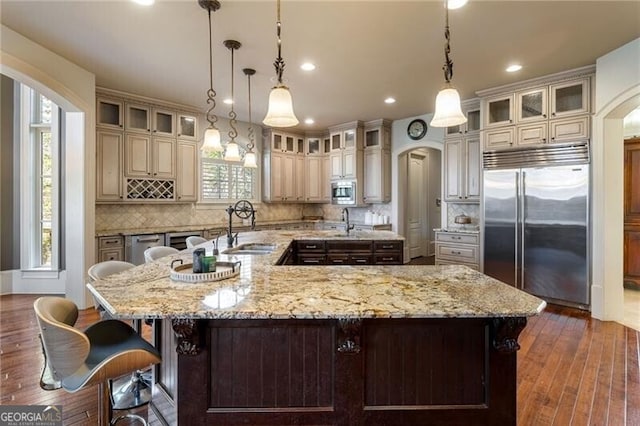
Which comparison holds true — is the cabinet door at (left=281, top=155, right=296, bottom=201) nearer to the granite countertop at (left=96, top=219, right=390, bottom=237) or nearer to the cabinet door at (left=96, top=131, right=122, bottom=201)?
Result: the granite countertop at (left=96, top=219, right=390, bottom=237)

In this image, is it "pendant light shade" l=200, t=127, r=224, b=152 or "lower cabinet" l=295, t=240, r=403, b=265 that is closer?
"pendant light shade" l=200, t=127, r=224, b=152

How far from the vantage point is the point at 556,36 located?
3193 millimetres

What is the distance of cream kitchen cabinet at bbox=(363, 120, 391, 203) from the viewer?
6512 mm

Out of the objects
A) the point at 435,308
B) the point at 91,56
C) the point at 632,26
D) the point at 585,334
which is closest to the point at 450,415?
the point at 435,308

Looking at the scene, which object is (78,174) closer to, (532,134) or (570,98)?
(532,134)

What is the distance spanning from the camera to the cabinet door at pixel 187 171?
218 inches

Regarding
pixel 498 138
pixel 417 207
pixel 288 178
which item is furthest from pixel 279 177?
pixel 498 138

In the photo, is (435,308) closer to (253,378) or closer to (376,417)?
(376,417)

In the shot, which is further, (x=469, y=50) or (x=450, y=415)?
(x=469, y=50)

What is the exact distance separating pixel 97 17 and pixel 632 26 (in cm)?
480

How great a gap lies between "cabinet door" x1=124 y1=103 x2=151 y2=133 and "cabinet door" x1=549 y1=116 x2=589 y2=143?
5707 millimetres

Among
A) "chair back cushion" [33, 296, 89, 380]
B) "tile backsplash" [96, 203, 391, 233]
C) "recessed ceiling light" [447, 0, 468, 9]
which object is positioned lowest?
"chair back cushion" [33, 296, 89, 380]

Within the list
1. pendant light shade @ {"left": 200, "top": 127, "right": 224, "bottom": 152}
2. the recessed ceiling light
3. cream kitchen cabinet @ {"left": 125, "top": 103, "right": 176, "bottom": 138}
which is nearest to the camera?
the recessed ceiling light

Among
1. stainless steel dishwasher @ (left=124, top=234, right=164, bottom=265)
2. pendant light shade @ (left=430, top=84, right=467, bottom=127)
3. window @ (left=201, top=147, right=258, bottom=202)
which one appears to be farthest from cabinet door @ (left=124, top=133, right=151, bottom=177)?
pendant light shade @ (left=430, top=84, right=467, bottom=127)
